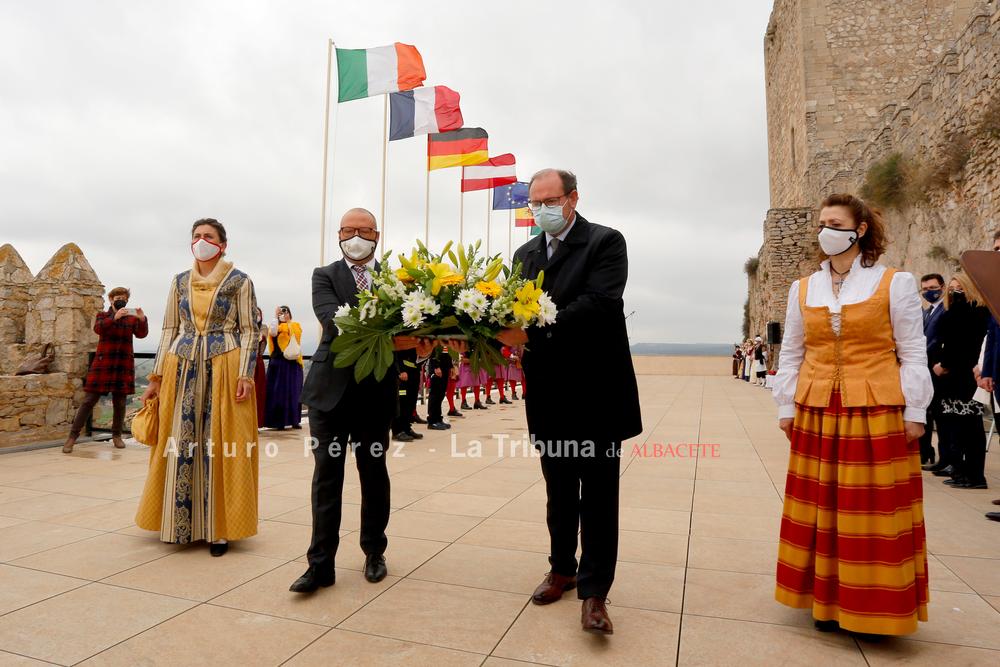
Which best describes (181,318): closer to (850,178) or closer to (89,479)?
(89,479)

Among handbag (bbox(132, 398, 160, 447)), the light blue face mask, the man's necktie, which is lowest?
handbag (bbox(132, 398, 160, 447))

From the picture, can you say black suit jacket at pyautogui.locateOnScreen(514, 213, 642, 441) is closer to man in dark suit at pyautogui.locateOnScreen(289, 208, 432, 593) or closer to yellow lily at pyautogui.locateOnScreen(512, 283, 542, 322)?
yellow lily at pyautogui.locateOnScreen(512, 283, 542, 322)

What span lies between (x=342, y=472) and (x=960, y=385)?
556 cm

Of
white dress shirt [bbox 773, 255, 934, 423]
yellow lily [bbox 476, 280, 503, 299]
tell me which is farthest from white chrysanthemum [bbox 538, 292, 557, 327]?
white dress shirt [bbox 773, 255, 934, 423]

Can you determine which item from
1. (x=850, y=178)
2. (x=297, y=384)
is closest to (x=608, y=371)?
(x=297, y=384)

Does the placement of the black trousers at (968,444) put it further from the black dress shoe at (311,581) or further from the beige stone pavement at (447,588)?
the black dress shoe at (311,581)

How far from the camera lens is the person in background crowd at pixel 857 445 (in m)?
2.38

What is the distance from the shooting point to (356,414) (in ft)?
10.2

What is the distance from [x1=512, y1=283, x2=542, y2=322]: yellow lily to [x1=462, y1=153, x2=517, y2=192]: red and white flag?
53.3ft

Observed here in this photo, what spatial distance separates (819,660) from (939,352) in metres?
4.69

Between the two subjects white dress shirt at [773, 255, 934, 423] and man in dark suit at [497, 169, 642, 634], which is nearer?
white dress shirt at [773, 255, 934, 423]

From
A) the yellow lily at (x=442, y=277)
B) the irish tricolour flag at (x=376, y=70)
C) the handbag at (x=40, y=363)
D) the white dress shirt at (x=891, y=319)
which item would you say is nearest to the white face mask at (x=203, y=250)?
the yellow lily at (x=442, y=277)

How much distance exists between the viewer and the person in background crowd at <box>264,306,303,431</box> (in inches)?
352

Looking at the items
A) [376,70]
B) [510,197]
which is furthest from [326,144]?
[510,197]
